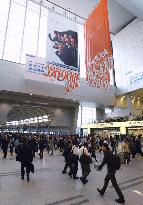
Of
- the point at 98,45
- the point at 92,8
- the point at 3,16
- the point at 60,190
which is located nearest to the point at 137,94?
the point at 92,8

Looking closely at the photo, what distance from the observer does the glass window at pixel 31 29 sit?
26.5 meters

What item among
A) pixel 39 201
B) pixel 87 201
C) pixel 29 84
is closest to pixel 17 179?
pixel 39 201

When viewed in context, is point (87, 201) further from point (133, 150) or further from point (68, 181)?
point (133, 150)

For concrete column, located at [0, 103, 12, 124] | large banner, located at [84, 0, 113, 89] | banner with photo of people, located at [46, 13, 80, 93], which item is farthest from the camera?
concrete column, located at [0, 103, 12, 124]

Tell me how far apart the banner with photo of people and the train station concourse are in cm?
10

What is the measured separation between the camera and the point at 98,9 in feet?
39.3

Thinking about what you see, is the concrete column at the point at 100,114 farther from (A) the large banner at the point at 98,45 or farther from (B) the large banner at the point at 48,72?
(A) the large banner at the point at 98,45

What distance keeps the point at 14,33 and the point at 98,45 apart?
16965 millimetres

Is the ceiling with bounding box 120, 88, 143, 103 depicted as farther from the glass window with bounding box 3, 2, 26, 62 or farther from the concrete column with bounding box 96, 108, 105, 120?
the glass window with bounding box 3, 2, 26, 62

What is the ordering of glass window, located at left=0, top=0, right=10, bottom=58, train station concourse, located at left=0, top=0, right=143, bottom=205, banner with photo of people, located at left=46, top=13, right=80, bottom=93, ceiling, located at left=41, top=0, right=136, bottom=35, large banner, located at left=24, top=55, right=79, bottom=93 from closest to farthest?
train station concourse, located at left=0, top=0, right=143, bottom=205, banner with photo of people, located at left=46, top=13, right=80, bottom=93, large banner, located at left=24, top=55, right=79, bottom=93, glass window, located at left=0, top=0, right=10, bottom=58, ceiling, located at left=41, top=0, right=136, bottom=35

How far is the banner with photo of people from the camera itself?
2034cm

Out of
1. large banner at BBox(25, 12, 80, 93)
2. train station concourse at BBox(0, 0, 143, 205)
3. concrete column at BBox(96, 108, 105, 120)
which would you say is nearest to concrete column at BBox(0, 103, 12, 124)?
train station concourse at BBox(0, 0, 143, 205)

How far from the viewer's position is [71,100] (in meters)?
29.0

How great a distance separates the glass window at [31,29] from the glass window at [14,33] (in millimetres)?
713
